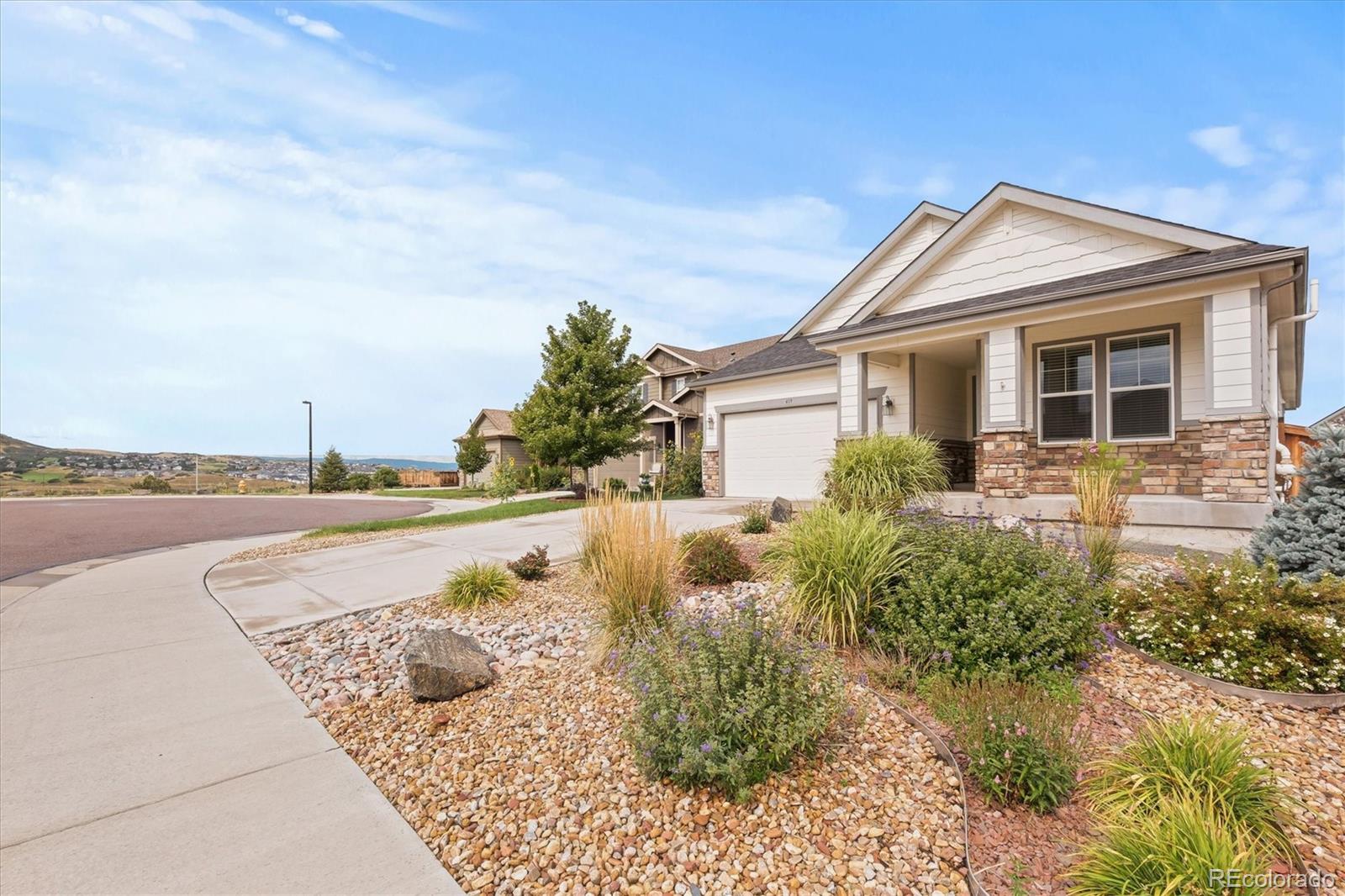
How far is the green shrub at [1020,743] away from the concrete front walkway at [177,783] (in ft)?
7.03

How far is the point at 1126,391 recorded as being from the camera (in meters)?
9.05

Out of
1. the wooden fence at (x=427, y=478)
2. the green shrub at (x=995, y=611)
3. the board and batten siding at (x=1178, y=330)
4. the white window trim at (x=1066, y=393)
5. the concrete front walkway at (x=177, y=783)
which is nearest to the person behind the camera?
the concrete front walkway at (x=177, y=783)

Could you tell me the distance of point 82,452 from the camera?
134 ft

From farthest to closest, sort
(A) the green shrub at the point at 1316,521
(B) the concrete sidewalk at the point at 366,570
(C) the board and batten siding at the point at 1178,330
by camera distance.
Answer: (C) the board and batten siding at the point at 1178,330 → (B) the concrete sidewalk at the point at 366,570 → (A) the green shrub at the point at 1316,521

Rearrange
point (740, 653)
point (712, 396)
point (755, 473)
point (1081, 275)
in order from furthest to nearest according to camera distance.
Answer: point (712, 396) < point (755, 473) < point (1081, 275) < point (740, 653)

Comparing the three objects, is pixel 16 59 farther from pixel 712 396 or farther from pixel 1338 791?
pixel 712 396

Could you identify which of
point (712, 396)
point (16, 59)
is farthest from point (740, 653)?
point (712, 396)

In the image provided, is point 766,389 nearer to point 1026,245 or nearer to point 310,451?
point 1026,245

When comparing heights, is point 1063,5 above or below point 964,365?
above

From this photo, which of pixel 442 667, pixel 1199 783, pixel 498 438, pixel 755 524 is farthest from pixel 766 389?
pixel 498 438

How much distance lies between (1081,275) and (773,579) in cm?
814

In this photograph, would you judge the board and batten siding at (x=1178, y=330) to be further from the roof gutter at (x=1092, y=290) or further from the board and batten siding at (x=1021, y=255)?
the board and batten siding at (x=1021, y=255)

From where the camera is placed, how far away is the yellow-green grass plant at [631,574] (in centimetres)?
393

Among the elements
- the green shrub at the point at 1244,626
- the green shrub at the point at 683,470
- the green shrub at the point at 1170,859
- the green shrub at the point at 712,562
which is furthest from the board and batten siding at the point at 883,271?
the green shrub at the point at 1170,859
